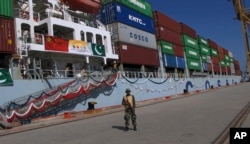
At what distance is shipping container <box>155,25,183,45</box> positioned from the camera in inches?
1859

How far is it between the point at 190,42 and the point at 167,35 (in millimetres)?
13889

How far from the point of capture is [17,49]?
2175 centimetres

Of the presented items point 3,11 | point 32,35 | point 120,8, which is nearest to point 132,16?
point 120,8

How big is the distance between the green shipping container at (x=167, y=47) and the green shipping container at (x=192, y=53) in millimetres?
8361

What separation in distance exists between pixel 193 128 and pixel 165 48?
3676 cm

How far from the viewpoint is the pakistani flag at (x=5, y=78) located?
19250 mm

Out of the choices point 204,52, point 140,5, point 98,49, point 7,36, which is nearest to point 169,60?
point 140,5

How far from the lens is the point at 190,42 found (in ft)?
206

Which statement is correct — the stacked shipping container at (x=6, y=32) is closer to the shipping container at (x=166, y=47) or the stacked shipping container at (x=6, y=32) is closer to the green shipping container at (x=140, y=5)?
the green shipping container at (x=140, y=5)

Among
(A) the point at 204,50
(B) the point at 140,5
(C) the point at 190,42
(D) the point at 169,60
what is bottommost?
(D) the point at 169,60

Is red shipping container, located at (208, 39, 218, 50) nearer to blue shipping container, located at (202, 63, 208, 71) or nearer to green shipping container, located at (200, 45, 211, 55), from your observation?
green shipping container, located at (200, 45, 211, 55)

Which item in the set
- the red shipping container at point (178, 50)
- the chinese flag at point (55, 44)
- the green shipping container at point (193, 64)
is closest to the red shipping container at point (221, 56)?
the green shipping container at point (193, 64)

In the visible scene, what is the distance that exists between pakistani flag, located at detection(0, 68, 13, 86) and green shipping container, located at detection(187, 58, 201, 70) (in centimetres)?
4255

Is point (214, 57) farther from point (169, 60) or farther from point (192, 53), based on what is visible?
point (169, 60)
